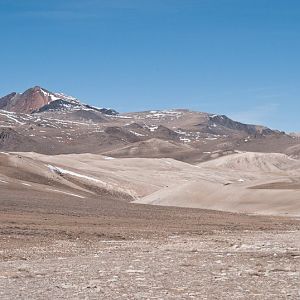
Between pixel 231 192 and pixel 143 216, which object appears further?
pixel 231 192

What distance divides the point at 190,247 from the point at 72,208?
99.6 feet

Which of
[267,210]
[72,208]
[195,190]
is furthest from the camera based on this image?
[195,190]

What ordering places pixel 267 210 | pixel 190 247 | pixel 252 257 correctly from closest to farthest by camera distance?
pixel 252 257
pixel 190 247
pixel 267 210

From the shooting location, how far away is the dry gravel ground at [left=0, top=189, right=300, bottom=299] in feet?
49.9

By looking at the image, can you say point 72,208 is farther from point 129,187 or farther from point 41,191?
point 129,187

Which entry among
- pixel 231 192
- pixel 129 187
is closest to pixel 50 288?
pixel 231 192

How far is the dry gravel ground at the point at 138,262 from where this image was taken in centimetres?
1522

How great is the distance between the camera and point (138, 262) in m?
21.6

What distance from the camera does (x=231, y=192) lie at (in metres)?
78.4

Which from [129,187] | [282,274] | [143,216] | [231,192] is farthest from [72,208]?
[129,187]

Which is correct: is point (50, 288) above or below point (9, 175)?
below

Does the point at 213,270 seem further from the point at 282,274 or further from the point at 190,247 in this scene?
the point at 190,247

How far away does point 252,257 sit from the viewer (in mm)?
23078

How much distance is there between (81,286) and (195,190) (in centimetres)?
6802
